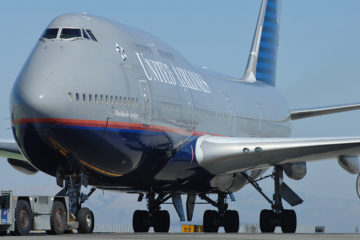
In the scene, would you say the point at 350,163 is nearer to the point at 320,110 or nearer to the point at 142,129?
the point at 320,110

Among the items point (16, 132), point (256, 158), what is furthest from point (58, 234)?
point (256, 158)

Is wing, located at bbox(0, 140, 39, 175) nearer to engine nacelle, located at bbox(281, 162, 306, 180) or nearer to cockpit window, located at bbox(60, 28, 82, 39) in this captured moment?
cockpit window, located at bbox(60, 28, 82, 39)

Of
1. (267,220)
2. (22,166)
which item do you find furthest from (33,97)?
(267,220)

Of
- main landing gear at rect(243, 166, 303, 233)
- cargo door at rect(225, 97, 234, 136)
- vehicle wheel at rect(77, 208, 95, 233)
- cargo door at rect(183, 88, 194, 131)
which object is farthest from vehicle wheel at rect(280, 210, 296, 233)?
vehicle wheel at rect(77, 208, 95, 233)

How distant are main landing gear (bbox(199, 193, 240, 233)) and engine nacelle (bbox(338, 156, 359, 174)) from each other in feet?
18.8

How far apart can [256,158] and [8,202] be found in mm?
9272

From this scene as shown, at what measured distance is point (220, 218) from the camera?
31.4 meters

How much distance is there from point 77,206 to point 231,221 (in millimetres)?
11381

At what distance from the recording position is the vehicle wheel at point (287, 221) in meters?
28.2

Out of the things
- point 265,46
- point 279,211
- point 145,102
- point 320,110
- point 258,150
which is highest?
point 265,46

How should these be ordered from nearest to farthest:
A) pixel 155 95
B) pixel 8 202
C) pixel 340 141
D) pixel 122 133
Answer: pixel 8 202 → pixel 122 133 → pixel 155 95 → pixel 340 141

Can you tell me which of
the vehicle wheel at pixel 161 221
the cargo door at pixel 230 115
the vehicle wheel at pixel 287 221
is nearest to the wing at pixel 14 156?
the vehicle wheel at pixel 161 221

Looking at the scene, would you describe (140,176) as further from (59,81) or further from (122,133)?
(59,81)

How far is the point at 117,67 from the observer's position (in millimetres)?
21781
